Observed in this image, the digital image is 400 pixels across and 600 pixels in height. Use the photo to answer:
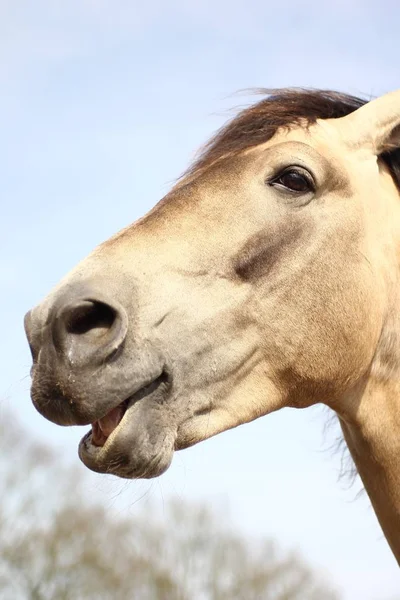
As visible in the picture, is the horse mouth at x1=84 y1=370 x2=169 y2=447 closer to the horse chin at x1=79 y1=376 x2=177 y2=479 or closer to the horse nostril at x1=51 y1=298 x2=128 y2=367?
the horse chin at x1=79 y1=376 x2=177 y2=479

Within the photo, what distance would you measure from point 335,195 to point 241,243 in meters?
0.63

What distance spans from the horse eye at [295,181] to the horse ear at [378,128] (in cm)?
48

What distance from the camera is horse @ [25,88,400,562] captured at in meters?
3.52

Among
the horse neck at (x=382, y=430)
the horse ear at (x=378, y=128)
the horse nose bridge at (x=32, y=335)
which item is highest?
the horse ear at (x=378, y=128)

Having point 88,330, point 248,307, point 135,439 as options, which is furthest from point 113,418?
point 248,307

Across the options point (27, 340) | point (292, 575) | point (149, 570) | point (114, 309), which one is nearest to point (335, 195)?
point (114, 309)

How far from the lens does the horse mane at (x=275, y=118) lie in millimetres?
4434

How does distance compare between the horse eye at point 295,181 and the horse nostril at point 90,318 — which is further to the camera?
the horse eye at point 295,181

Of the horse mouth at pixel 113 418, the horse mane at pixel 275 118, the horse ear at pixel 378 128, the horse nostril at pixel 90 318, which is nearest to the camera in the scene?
the horse nostril at pixel 90 318

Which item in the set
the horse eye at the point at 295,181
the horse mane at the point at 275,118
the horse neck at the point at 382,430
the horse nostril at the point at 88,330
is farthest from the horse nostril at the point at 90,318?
the horse neck at the point at 382,430

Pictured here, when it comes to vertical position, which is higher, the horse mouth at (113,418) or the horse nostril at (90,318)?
the horse nostril at (90,318)

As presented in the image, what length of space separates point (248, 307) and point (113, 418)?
855 millimetres

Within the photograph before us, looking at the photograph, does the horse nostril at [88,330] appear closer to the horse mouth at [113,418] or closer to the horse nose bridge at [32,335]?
the horse nose bridge at [32,335]

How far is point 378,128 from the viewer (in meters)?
4.60
